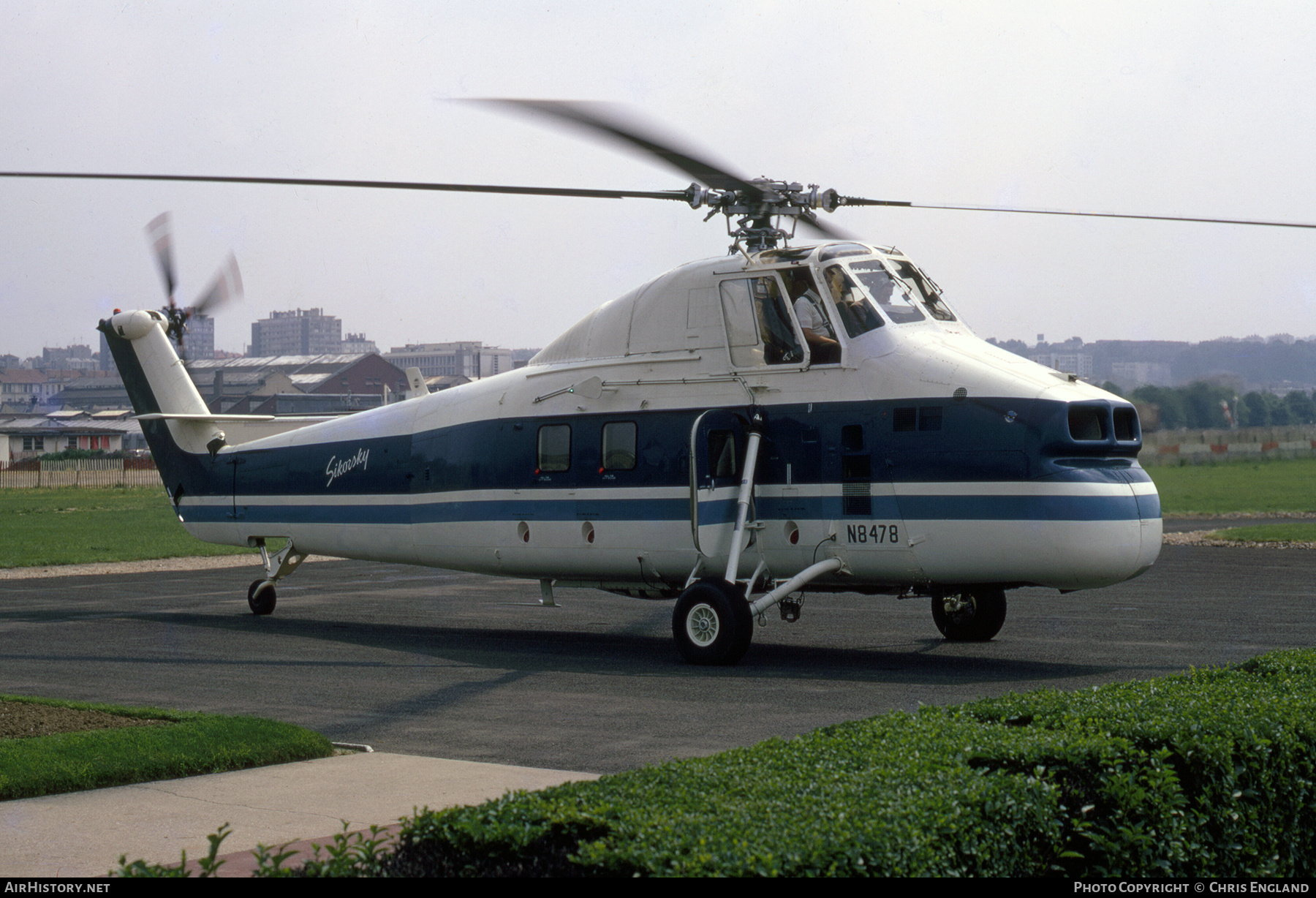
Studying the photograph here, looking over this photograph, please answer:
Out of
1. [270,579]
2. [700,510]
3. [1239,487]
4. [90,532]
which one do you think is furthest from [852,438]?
[1239,487]

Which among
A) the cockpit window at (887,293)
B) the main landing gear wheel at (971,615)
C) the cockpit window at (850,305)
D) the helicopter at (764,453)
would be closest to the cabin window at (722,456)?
the helicopter at (764,453)

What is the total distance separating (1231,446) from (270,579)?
1507 inches

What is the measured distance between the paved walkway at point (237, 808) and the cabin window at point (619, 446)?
6.71m

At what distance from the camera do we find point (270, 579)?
1944 cm

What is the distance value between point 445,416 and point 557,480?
7.51 feet

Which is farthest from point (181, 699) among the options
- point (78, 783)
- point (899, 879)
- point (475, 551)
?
point (899, 879)

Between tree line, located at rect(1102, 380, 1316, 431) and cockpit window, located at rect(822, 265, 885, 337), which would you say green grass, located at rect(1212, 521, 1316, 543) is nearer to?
tree line, located at rect(1102, 380, 1316, 431)

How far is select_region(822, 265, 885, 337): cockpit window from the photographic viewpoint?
45.3 ft

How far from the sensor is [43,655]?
47.7 feet

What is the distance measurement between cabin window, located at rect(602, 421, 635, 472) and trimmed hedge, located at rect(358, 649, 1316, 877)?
28.0 feet

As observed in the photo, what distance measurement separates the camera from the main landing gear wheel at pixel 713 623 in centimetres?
1329

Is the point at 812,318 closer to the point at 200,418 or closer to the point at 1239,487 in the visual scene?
the point at 200,418

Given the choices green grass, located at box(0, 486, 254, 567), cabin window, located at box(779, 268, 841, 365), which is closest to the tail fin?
green grass, located at box(0, 486, 254, 567)

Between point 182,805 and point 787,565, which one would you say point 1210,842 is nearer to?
point 182,805
